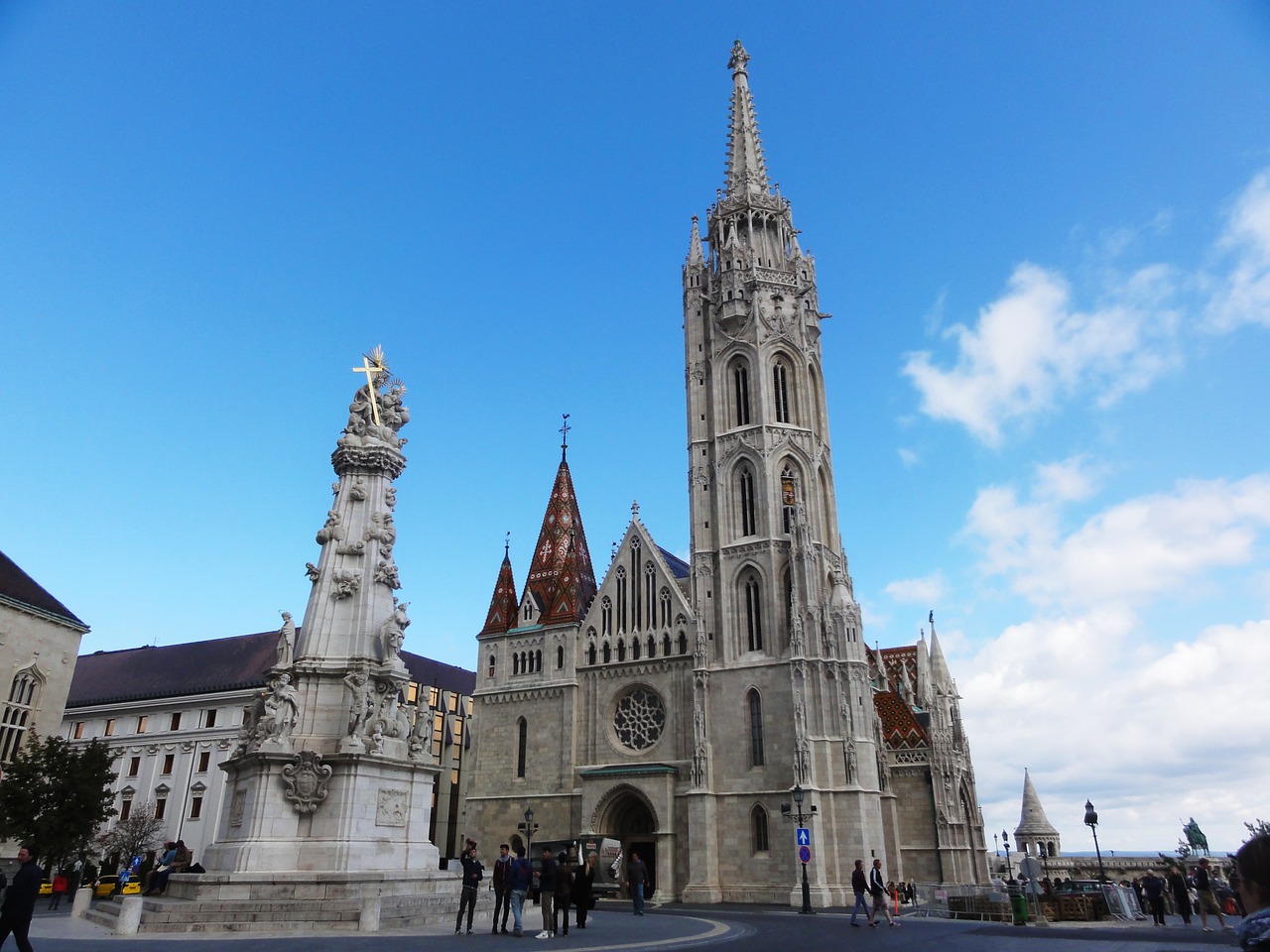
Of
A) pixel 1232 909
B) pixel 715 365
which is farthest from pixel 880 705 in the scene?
pixel 1232 909

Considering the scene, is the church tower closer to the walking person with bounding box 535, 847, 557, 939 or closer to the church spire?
the church spire

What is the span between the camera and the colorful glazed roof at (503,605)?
4353 cm

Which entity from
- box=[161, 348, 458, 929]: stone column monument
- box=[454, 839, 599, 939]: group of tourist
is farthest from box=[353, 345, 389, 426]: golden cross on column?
box=[454, 839, 599, 939]: group of tourist

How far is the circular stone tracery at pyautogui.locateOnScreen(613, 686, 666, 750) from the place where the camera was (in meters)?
38.3

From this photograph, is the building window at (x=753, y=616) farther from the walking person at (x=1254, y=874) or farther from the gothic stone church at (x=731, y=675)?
the walking person at (x=1254, y=874)

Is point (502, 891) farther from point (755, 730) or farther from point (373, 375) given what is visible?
point (755, 730)

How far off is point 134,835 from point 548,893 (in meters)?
33.2

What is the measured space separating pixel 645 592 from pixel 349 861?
25.6m

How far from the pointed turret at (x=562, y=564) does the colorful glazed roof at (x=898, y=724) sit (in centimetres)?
1643

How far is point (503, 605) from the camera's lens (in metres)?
44.2

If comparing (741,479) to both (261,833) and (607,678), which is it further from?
(261,833)

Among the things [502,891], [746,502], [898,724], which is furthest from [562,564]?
[502,891]

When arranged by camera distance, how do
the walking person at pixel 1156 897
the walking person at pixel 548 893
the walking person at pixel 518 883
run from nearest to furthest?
1. the walking person at pixel 518 883
2. the walking person at pixel 548 893
3. the walking person at pixel 1156 897

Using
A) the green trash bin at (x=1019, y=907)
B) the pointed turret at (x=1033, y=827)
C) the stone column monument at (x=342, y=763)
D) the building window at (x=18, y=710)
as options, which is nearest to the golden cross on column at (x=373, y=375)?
the stone column monument at (x=342, y=763)
